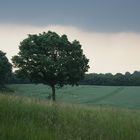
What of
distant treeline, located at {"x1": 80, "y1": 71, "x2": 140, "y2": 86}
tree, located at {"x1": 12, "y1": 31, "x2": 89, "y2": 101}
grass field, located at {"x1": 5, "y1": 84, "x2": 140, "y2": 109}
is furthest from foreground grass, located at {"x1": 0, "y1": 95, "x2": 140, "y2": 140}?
distant treeline, located at {"x1": 80, "y1": 71, "x2": 140, "y2": 86}

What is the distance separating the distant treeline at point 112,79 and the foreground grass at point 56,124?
283 ft

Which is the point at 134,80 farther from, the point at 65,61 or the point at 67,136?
the point at 67,136

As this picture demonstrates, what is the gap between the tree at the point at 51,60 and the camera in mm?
59219

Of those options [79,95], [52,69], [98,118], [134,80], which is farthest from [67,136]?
[134,80]

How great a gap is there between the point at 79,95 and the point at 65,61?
685 inches

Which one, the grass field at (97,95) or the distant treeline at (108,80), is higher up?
the distant treeline at (108,80)

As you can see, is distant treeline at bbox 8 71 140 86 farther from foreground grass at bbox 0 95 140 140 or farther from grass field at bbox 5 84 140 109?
foreground grass at bbox 0 95 140 140

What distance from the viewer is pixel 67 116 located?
42.1ft

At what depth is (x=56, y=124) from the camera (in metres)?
11.4

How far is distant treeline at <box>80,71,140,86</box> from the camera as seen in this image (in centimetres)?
10038

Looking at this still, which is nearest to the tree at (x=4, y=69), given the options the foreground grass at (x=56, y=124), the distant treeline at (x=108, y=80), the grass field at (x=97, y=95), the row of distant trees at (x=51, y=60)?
the grass field at (x=97, y=95)

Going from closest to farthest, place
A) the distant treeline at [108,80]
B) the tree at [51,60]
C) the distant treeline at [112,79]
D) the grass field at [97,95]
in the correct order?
1. the tree at [51,60]
2. the grass field at [97,95]
3. the distant treeline at [112,79]
4. the distant treeline at [108,80]

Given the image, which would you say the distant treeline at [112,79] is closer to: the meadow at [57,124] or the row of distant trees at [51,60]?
the row of distant trees at [51,60]

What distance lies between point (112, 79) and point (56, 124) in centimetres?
9274
